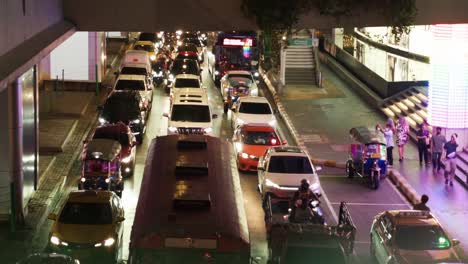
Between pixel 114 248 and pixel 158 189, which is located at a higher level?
pixel 158 189

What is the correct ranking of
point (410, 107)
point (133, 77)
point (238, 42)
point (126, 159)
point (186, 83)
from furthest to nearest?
point (238, 42) → point (186, 83) → point (133, 77) → point (410, 107) → point (126, 159)

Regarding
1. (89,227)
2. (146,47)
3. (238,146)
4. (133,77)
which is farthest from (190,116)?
A: (146,47)

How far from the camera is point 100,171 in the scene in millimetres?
26016

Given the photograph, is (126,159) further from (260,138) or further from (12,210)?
(12,210)

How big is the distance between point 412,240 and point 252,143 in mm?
11056

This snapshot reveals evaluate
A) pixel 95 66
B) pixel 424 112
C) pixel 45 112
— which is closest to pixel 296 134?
pixel 424 112

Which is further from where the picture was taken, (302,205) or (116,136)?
(116,136)

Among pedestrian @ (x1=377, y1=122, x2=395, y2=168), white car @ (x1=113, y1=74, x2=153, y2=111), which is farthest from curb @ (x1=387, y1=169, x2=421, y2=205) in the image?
white car @ (x1=113, y1=74, x2=153, y2=111)

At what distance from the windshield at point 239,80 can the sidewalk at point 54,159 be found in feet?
18.6

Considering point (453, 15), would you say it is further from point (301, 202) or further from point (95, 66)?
point (95, 66)

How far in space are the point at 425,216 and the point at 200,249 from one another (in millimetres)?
7077

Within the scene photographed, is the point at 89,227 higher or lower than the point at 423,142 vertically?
lower

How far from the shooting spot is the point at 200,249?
15.8 metres

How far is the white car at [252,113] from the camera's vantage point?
34531 millimetres
